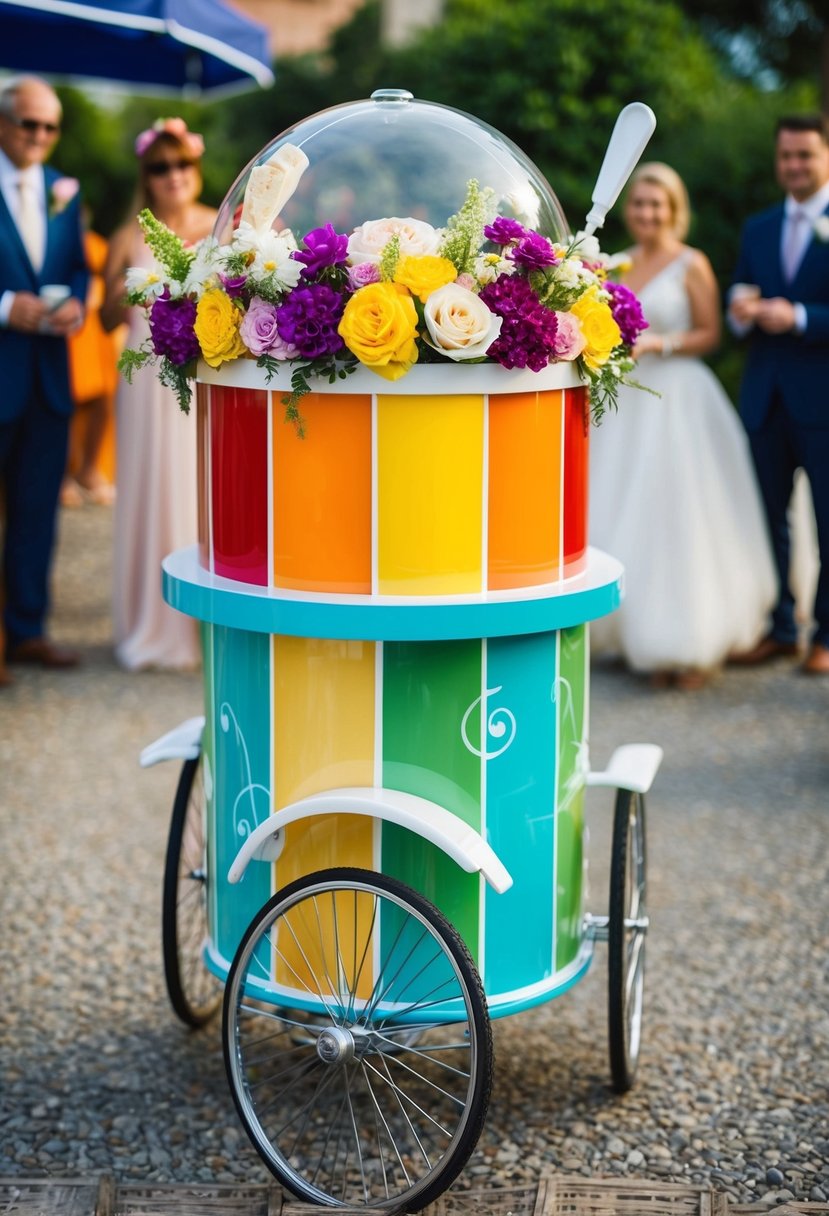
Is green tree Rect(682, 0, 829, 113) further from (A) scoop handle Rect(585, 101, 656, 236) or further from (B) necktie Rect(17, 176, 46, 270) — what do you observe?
(A) scoop handle Rect(585, 101, 656, 236)

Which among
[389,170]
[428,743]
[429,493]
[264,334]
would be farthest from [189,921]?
[389,170]

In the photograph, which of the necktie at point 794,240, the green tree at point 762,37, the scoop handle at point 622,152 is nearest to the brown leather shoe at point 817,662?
the necktie at point 794,240

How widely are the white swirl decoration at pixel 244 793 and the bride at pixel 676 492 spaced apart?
3.64 meters

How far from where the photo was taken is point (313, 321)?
2.75m

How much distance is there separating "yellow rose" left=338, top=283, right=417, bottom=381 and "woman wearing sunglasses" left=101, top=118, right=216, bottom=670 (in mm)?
3894

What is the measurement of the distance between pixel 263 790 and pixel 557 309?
108 cm

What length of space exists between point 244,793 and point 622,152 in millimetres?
1446

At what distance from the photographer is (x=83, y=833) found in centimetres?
497

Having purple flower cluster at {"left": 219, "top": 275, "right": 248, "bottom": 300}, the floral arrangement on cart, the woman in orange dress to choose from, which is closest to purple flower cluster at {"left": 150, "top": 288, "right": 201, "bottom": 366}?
the floral arrangement on cart

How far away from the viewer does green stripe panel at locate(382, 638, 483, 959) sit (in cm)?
290

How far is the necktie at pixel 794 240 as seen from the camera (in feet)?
21.3

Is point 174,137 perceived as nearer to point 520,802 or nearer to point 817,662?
point 817,662

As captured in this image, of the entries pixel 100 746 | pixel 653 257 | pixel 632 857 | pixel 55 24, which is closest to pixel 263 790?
pixel 632 857

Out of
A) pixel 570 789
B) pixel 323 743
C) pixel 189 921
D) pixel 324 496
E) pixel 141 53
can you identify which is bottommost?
pixel 189 921
